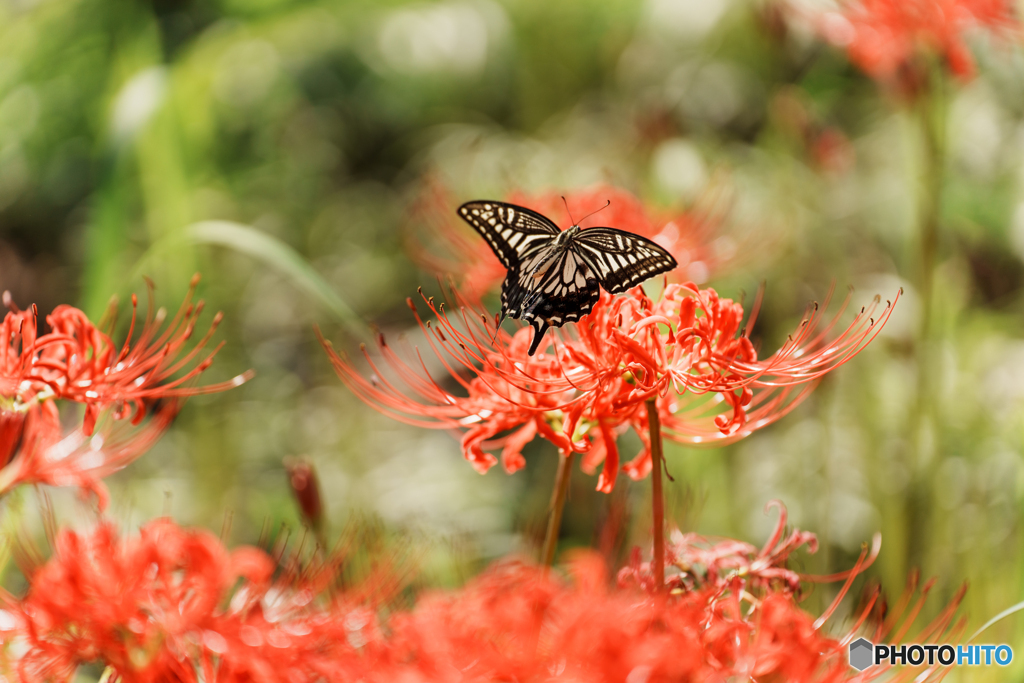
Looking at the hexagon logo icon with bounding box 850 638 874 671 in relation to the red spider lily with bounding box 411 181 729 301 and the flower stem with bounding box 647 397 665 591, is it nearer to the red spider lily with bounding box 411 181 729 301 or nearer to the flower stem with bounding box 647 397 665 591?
the flower stem with bounding box 647 397 665 591

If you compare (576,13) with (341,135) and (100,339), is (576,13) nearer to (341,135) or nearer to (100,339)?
(341,135)

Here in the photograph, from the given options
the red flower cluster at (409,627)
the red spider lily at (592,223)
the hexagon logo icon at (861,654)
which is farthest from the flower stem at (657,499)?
the red spider lily at (592,223)

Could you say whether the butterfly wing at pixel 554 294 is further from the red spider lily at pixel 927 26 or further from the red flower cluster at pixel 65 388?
the red spider lily at pixel 927 26

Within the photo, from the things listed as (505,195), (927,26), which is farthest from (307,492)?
(927,26)

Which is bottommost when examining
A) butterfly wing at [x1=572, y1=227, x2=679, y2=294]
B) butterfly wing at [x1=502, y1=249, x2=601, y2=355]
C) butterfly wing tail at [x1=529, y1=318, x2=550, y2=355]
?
butterfly wing tail at [x1=529, y1=318, x2=550, y2=355]

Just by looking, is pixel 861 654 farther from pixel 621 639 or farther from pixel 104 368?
pixel 104 368

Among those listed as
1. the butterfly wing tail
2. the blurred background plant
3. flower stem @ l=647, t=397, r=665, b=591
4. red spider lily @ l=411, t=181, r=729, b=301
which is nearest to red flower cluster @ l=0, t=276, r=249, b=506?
the blurred background plant
